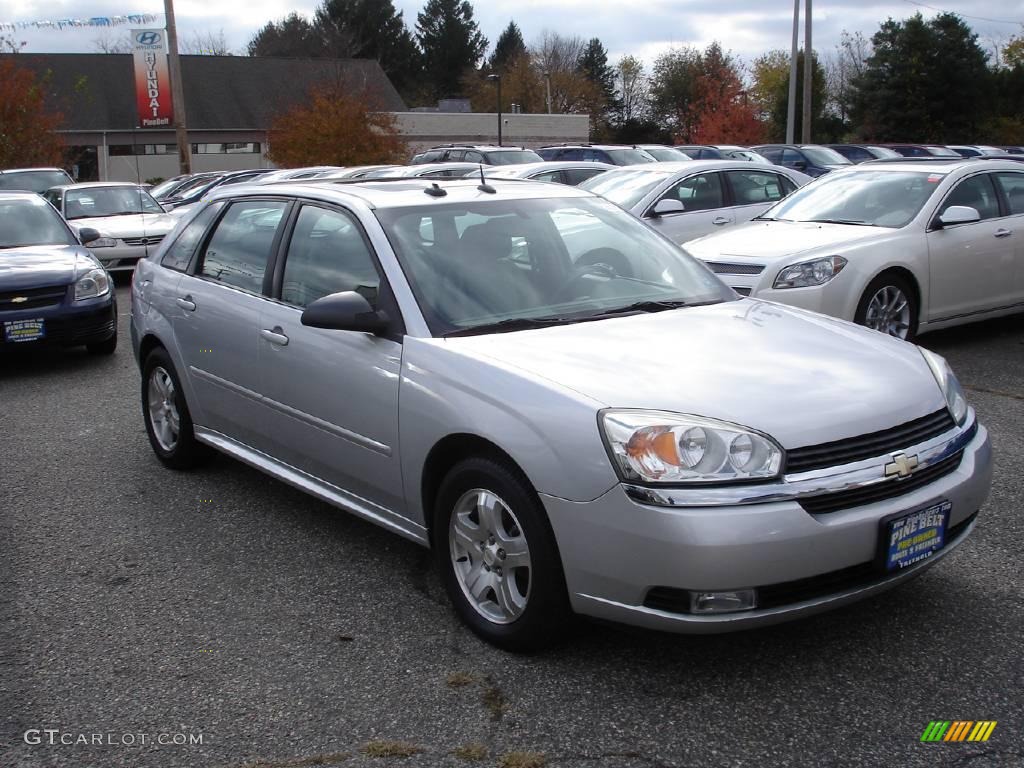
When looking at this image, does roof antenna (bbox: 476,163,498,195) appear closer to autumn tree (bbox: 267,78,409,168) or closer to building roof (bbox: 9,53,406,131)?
autumn tree (bbox: 267,78,409,168)

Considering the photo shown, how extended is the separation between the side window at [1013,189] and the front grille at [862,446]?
6477 mm

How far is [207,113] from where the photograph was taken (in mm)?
53125

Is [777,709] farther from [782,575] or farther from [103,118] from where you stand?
[103,118]

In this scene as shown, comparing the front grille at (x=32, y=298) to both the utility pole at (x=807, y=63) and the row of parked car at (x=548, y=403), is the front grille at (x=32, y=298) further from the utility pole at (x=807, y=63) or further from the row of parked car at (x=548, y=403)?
the utility pole at (x=807, y=63)

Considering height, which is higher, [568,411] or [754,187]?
[754,187]

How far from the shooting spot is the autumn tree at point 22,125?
32938 mm

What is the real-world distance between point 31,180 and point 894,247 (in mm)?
17298

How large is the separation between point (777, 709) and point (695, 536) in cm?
61

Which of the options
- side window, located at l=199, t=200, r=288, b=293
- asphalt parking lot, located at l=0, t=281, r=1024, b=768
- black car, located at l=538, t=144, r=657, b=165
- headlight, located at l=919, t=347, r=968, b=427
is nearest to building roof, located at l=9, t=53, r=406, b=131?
black car, located at l=538, t=144, r=657, b=165

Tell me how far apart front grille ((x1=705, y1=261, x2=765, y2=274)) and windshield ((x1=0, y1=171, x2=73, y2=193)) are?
15419mm

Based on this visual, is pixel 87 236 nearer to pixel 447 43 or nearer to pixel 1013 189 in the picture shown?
pixel 1013 189

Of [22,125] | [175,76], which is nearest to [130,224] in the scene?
[175,76]

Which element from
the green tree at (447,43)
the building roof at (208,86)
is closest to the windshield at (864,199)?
the building roof at (208,86)

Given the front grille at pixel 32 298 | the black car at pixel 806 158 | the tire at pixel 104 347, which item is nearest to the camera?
the front grille at pixel 32 298
